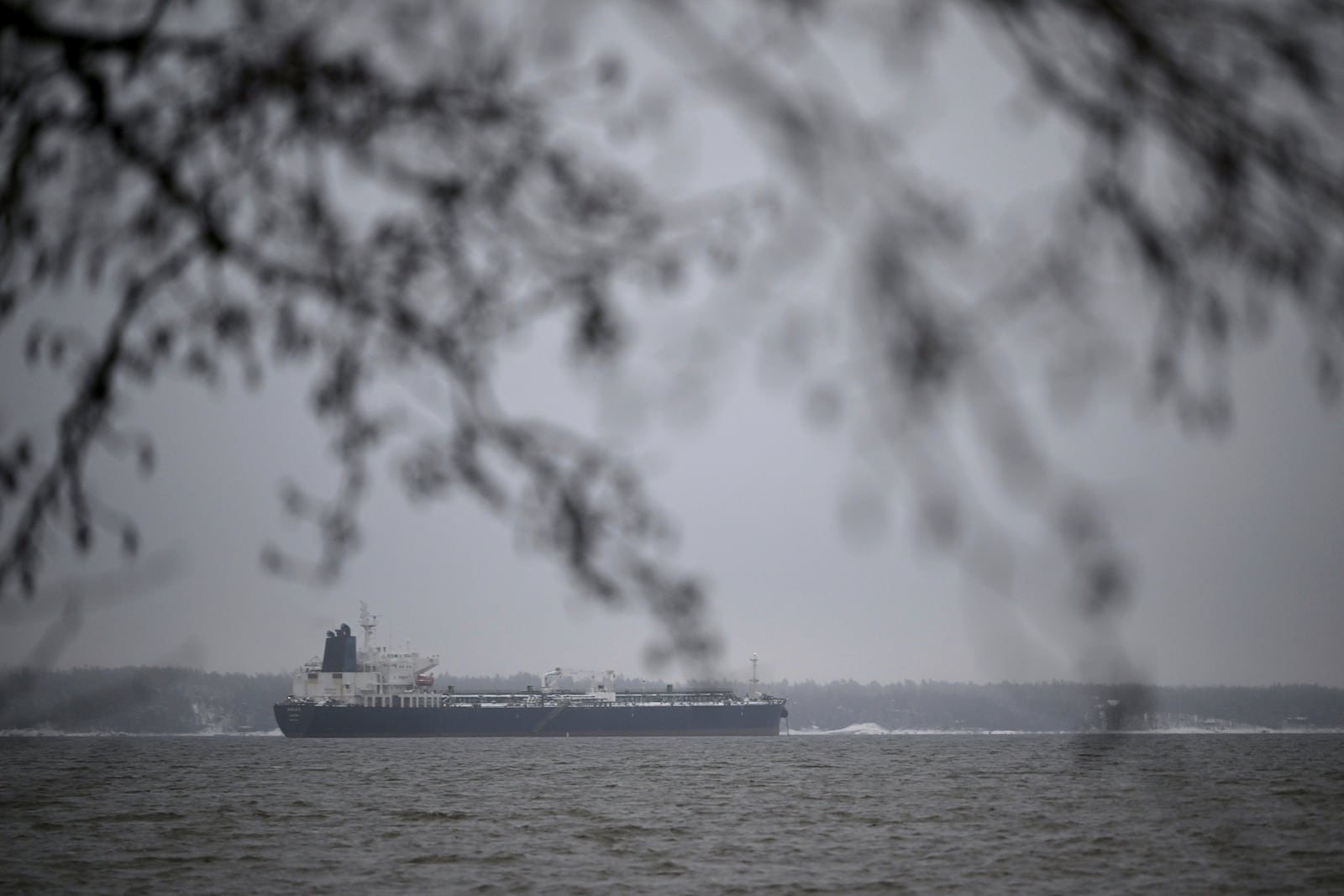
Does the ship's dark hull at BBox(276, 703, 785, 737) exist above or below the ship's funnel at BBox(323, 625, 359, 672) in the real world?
below

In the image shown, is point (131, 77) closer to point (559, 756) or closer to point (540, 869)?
point (540, 869)

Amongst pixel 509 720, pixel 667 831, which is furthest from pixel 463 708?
pixel 667 831

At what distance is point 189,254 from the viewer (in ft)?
8.82

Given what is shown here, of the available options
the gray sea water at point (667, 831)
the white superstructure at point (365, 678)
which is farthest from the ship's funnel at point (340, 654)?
the gray sea water at point (667, 831)

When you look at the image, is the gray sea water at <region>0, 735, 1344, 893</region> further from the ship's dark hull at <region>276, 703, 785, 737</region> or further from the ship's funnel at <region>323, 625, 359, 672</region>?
the ship's funnel at <region>323, 625, 359, 672</region>

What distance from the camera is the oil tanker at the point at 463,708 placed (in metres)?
66.4

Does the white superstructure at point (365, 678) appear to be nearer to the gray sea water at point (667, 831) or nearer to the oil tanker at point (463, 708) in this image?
the oil tanker at point (463, 708)

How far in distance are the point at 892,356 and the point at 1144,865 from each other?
17.0 m

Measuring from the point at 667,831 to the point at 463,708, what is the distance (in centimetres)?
4674

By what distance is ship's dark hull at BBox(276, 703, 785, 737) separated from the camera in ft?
216

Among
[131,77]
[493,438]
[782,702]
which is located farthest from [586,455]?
[782,702]

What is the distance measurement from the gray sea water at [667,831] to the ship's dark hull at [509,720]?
2444 centimetres

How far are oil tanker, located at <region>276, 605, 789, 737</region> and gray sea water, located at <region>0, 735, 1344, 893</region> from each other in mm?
24963

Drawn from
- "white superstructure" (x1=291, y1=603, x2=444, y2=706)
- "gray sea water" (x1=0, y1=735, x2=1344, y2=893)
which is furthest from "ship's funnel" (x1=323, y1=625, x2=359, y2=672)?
"gray sea water" (x1=0, y1=735, x2=1344, y2=893)
